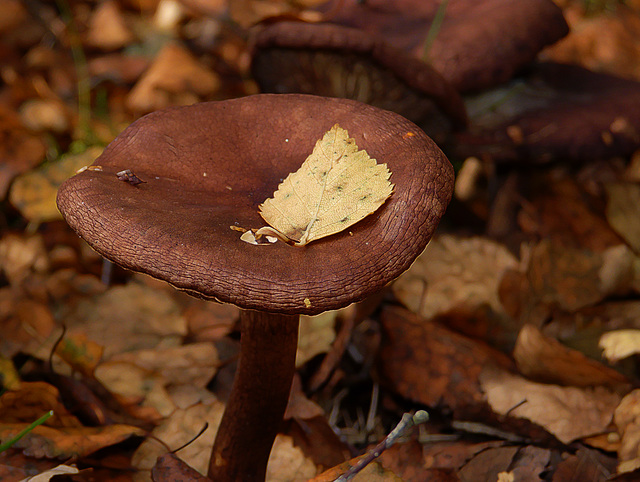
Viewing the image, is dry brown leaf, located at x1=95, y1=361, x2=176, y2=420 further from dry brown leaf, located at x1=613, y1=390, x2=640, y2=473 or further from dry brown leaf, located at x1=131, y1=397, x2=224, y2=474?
dry brown leaf, located at x1=613, y1=390, x2=640, y2=473

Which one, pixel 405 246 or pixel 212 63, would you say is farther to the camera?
pixel 212 63

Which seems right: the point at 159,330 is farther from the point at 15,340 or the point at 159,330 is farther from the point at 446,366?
the point at 446,366

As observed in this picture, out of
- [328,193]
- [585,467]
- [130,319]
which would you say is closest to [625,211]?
[585,467]

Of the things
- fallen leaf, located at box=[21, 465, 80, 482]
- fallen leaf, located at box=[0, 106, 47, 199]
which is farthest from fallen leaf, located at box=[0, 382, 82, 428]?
fallen leaf, located at box=[0, 106, 47, 199]

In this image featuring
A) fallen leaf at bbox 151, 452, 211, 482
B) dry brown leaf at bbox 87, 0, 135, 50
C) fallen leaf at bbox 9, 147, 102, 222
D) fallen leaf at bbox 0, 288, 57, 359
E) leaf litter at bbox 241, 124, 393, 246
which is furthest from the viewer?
dry brown leaf at bbox 87, 0, 135, 50

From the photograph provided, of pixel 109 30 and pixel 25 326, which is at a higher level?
pixel 109 30

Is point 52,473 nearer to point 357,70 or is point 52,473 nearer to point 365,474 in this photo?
point 365,474

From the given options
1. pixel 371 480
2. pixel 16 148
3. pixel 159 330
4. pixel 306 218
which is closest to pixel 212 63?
pixel 16 148
